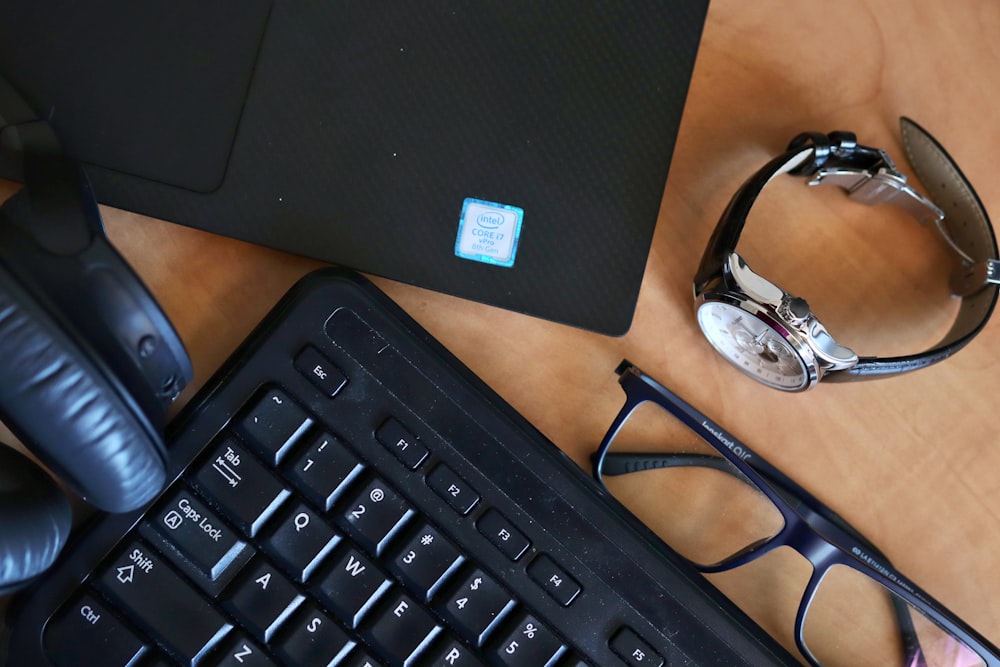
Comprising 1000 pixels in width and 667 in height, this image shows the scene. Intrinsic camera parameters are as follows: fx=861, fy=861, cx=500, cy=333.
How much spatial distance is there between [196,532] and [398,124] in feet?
0.72

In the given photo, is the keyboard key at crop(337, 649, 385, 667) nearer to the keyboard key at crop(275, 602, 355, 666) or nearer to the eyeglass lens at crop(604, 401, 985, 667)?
the keyboard key at crop(275, 602, 355, 666)

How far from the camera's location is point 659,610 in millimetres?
427

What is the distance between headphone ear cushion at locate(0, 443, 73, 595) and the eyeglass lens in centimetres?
27

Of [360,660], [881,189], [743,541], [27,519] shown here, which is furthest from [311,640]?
[881,189]

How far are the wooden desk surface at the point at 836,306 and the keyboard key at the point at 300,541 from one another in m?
0.12

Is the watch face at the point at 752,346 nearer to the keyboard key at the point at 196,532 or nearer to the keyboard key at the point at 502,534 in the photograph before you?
the keyboard key at the point at 502,534

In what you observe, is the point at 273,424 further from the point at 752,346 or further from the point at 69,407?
the point at 752,346

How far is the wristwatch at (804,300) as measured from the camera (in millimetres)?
427

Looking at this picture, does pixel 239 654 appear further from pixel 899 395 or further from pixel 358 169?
pixel 899 395

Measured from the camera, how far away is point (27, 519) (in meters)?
0.34

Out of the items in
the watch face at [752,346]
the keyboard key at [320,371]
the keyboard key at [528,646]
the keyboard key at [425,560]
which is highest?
the watch face at [752,346]

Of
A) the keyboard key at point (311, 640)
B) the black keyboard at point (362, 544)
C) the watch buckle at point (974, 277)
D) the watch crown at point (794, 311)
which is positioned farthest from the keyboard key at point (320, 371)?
the watch buckle at point (974, 277)

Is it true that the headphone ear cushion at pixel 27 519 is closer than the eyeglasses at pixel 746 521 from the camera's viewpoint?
Yes

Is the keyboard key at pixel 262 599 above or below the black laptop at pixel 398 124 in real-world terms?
below
